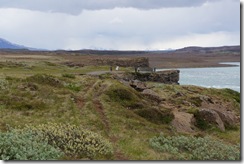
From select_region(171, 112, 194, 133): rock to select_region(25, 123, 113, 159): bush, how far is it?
30.1 feet

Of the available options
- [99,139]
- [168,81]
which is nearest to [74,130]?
[99,139]

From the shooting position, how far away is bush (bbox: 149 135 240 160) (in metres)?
19.4

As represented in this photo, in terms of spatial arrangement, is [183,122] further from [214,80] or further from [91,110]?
[214,80]

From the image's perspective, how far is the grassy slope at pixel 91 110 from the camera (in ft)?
71.4

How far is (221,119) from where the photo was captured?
3203 centimetres

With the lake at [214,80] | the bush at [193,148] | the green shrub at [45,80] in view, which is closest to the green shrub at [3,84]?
the green shrub at [45,80]

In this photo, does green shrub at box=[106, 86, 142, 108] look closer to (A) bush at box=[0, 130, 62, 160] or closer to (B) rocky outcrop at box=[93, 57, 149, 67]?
(A) bush at box=[0, 130, 62, 160]

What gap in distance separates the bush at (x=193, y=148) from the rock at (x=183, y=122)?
418 centimetres

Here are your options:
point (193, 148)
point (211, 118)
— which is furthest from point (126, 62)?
point (193, 148)

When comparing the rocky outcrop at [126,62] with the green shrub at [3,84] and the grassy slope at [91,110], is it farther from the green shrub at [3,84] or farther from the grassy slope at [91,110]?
the green shrub at [3,84]

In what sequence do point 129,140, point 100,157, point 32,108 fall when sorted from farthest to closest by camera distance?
point 32,108 < point 129,140 < point 100,157

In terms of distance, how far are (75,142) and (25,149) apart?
127 inches

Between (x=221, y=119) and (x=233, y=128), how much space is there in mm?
1394

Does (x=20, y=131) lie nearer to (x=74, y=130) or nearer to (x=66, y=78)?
(x=74, y=130)
